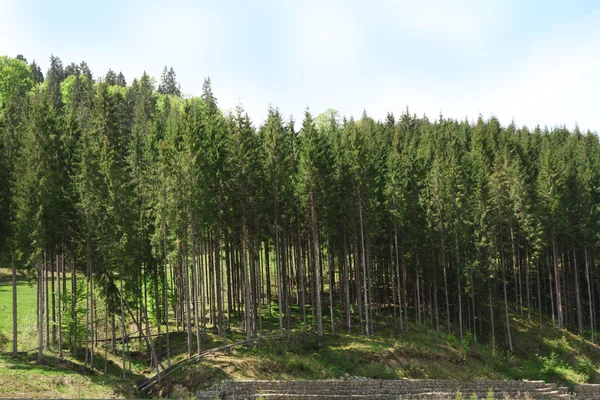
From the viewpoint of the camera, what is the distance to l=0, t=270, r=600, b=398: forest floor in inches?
1184

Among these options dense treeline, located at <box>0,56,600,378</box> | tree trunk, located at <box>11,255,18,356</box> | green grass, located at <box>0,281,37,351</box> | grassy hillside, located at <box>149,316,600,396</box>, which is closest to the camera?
grassy hillside, located at <box>149,316,600,396</box>

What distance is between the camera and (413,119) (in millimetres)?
112375

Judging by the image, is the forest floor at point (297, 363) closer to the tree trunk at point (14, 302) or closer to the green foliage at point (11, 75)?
the tree trunk at point (14, 302)

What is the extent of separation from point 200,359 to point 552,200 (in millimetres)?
42169

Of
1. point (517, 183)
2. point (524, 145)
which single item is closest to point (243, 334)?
point (517, 183)

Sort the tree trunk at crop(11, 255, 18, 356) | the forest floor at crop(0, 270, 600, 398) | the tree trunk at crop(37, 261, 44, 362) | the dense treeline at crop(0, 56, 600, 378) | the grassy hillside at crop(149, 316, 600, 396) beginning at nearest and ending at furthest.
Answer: the forest floor at crop(0, 270, 600, 398) < the grassy hillside at crop(149, 316, 600, 396) < the tree trunk at crop(37, 261, 44, 362) < the tree trunk at crop(11, 255, 18, 356) < the dense treeline at crop(0, 56, 600, 378)

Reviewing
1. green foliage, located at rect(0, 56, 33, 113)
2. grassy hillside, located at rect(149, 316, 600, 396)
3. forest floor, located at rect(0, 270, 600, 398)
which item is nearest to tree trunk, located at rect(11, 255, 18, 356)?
forest floor, located at rect(0, 270, 600, 398)

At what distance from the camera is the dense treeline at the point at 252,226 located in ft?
115

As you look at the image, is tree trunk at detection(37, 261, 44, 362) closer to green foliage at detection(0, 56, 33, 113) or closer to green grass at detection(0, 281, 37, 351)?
green grass at detection(0, 281, 37, 351)

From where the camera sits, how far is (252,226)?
3988 cm

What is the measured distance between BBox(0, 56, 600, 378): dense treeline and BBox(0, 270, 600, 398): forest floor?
4.38 ft

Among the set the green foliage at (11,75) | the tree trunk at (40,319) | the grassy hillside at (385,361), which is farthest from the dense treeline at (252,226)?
the green foliage at (11,75)

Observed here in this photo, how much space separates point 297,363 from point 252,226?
10.2 m

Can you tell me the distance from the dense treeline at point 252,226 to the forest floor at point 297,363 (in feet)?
4.38
